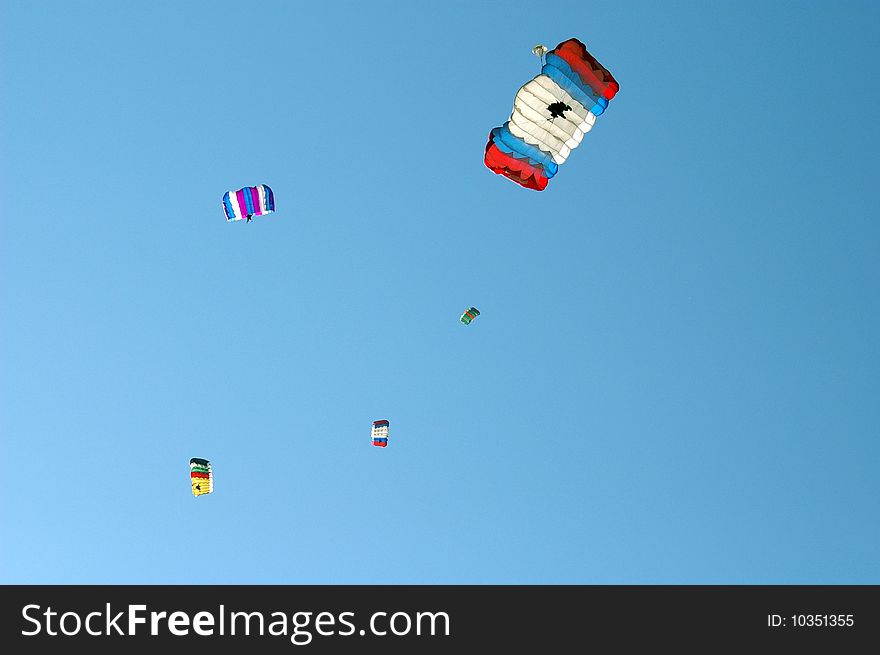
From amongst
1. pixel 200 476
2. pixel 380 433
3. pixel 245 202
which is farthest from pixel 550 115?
pixel 200 476

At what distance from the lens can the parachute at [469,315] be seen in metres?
29.4

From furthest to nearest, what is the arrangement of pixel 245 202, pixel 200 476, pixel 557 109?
pixel 200 476 < pixel 245 202 < pixel 557 109

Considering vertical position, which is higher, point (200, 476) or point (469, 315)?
point (469, 315)

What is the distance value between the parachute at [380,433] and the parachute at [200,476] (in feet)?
19.5

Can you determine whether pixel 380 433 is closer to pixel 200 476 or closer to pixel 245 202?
pixel 200 476

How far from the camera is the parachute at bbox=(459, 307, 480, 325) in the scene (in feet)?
96.4

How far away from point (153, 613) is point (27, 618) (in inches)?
98.6

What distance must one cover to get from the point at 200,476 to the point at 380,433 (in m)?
6.52

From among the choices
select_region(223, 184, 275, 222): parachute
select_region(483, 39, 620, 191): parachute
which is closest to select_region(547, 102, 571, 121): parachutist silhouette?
select_region(483, 39, 620, 191): parachute

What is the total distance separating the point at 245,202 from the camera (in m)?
25.3

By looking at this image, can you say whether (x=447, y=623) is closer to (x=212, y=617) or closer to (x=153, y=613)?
(x=212, y=617)

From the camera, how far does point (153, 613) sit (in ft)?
52.4

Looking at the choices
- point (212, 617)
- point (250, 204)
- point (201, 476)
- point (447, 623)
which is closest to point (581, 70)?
point (250, 204)

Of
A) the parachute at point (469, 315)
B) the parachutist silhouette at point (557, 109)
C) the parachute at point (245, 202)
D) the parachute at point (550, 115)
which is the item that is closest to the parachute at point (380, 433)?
the parachute at point (469, 315)
